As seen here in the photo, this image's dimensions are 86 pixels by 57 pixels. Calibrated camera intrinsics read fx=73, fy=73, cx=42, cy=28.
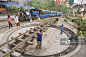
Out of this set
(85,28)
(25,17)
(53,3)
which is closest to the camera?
(85,28)

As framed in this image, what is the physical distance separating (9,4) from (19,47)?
30.0 meters

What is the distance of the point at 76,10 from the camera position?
37.3m

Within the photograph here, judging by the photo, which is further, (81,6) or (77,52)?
(81,6)

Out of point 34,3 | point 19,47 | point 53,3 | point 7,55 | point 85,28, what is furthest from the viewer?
point 53,3

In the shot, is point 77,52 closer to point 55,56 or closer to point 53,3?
point 55,56

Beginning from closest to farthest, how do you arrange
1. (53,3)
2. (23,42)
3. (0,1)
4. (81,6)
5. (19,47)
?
(19,47), (23,42), (0,1), (81,6), (53,3)

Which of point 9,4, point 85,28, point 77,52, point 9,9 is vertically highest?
point 9,4

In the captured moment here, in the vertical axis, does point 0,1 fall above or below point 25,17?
above

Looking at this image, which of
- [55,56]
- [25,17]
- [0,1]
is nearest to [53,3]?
[0,1]

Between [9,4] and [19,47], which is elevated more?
[9,4]

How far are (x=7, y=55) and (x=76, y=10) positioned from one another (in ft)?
132

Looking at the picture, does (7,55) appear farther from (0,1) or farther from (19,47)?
(0,1)

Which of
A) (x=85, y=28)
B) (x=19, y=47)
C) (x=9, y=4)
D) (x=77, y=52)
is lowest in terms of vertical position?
(x=85, y=28)

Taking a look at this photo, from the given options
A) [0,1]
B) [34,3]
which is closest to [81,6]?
[34,3]
